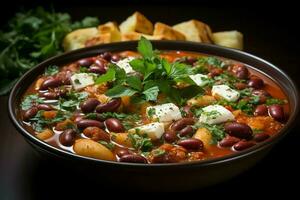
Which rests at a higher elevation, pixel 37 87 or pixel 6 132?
pixel 37 87

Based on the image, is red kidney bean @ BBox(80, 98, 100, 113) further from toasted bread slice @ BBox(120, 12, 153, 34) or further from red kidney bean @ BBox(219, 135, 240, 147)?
toasted bread slice @ BBox(120, 12, 153, 34)

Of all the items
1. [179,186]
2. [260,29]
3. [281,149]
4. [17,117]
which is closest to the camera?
[179,186]

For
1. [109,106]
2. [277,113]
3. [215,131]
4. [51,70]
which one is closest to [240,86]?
[277,113]

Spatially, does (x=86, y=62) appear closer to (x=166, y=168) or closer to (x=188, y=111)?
(x=188, y=111)

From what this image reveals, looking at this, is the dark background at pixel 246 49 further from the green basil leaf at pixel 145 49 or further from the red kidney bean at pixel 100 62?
the green basil leaf at pixel 145 49

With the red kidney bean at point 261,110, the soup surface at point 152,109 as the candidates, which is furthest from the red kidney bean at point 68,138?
the red kidney bean at point 261,110

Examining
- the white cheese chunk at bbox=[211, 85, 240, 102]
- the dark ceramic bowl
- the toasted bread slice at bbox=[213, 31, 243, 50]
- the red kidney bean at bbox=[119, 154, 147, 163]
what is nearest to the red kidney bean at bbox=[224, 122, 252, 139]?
the dark ceramic bowl

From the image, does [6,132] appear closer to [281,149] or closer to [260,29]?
[281,149]

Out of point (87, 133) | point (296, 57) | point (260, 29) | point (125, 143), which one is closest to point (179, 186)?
point (125, 143)
